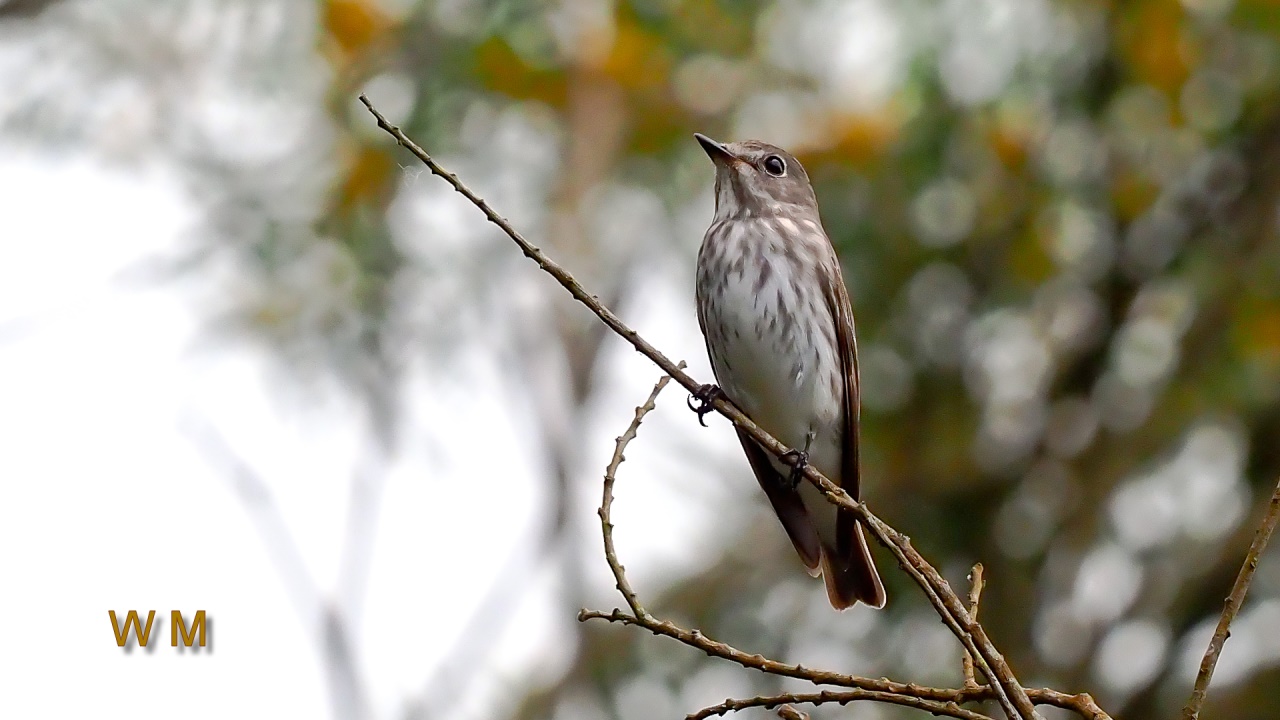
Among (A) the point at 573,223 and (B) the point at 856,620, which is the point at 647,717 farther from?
(A) the point at 573,223

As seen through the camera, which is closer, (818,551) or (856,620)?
(818,551)

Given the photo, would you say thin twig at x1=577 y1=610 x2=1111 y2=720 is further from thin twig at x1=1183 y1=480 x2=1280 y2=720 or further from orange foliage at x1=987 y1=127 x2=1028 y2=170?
orange foliage at x1=987 y1=127 x2=1028 y2=170

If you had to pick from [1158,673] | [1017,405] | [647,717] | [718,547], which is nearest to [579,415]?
[718,547]

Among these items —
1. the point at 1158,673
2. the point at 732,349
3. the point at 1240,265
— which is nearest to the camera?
the point at 732,349

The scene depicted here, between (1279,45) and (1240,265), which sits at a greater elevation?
(1279,45)

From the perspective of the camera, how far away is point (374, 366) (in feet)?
27.4

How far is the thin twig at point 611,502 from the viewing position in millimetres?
2979

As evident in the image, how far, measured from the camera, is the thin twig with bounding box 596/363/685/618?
9.77 ft

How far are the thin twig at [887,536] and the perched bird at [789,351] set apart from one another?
1.52 metres

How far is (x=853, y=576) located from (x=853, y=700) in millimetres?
2760

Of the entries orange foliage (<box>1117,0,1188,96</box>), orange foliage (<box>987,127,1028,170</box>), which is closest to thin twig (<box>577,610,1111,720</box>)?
orange foliage (<box>987,127,1028,170</box>)

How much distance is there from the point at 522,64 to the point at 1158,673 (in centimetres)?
454

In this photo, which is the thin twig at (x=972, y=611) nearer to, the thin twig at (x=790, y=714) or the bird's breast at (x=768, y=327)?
the thin twig at (x=790, y=714)

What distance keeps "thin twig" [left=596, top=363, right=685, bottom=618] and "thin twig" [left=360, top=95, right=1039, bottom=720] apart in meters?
0.12
